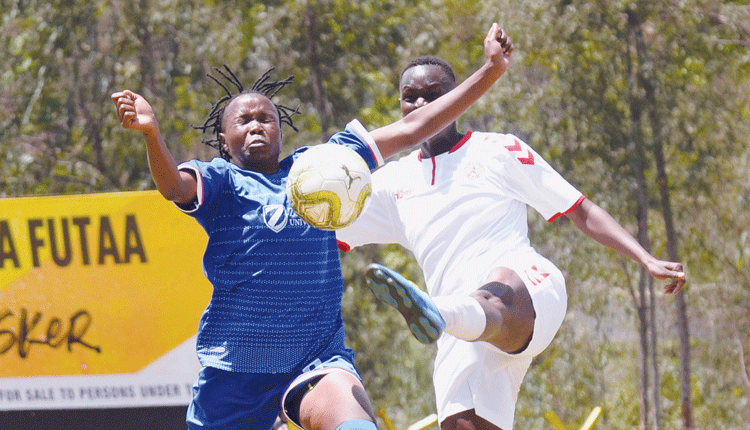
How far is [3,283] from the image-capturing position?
5863 mm

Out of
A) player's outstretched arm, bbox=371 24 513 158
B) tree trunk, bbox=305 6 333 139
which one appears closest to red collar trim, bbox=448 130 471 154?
player's outstretched arm, bbox=371 24 513 158

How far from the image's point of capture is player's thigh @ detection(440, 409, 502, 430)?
3.46m

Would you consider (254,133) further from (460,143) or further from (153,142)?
(460,143)

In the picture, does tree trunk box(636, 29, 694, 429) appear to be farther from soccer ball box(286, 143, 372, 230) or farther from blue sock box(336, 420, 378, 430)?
blue sock box(336, 420, 378, 430)

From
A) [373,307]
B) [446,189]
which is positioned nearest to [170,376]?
[446,189]

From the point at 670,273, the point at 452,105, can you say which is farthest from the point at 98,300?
the point at 670,273

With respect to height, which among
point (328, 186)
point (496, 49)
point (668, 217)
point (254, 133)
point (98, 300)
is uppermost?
point (496, 49)

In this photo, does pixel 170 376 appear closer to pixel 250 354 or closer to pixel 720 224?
pixel 250 354

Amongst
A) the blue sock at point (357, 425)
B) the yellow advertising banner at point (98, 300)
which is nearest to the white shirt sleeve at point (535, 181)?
the blue sock at point (357, 425)

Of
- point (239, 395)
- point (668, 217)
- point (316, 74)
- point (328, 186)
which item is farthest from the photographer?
point (316, 74)

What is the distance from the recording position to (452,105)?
10.4ft

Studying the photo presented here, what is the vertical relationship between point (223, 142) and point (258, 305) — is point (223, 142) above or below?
above

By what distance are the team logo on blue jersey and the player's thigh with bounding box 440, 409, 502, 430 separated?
113cm

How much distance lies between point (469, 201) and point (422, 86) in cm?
56
